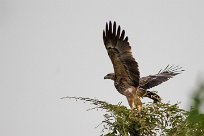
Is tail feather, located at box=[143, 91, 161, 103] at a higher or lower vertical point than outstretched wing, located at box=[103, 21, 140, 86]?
lower

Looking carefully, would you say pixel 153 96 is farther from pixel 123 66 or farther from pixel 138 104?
pixel 123 66

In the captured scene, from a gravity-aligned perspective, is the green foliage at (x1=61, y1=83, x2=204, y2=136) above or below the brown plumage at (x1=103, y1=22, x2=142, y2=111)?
below

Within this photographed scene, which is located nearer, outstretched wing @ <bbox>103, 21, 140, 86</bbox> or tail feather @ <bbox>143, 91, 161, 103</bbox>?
tail feather @ <bbox>143, 91, 161, 103</bbox>

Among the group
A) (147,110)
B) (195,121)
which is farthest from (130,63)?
(195,121)

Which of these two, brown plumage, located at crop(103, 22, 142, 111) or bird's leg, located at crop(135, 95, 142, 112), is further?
brown plumage, located at crop(103, 22, 142, 111)

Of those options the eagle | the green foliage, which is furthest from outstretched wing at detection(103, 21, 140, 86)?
the green foliage

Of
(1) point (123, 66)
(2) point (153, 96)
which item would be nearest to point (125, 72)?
(1) point (123, 66)

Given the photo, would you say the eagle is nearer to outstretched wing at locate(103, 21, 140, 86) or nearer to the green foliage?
outstretched wing at locate(103, 21, 140, 86)

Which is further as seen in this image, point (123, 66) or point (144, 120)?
point (123, 66)

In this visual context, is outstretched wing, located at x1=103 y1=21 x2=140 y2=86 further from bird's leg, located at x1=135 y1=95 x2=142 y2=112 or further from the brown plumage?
bird's leg, located at x1=135 y1=95 x2=142 y2=112

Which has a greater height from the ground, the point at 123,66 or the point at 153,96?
the point at 123,66

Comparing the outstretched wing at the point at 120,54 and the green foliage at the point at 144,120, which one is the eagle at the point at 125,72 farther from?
the green foliage at the point at 144,120

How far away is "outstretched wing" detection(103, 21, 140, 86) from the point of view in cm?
1038

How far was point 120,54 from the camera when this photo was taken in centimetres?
1085
